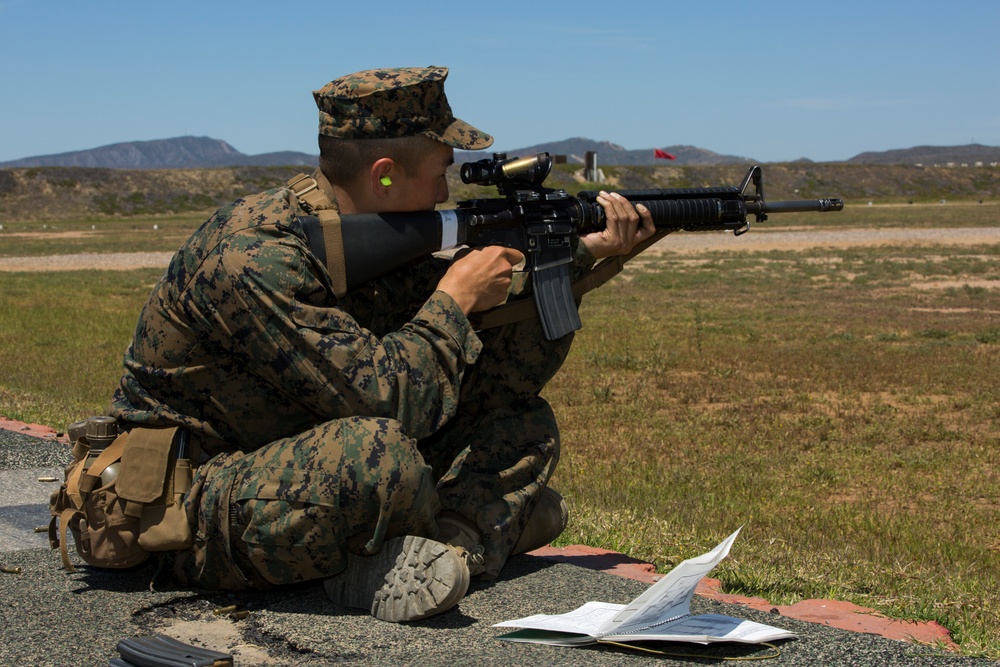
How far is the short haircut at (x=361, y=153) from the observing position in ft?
12.5

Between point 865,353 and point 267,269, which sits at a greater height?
point 267,269

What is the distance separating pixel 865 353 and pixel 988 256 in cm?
1609

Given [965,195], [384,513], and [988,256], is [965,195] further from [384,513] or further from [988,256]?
[384,513]

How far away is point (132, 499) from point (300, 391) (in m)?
0.62

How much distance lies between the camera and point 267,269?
340cm

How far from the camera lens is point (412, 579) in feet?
11.4

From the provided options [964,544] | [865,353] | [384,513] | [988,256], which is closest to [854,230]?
[988,256]

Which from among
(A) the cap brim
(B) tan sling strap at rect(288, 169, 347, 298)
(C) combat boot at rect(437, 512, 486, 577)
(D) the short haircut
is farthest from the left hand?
(C) combat boot at rect(437, 512, 486, 577)

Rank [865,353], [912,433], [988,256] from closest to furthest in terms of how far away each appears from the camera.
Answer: [912,433] < [865,353] < [988,256]

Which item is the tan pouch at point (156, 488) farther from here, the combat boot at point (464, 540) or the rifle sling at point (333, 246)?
the combat boot at point (464, 540)

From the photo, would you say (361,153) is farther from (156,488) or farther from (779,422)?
(779,422)

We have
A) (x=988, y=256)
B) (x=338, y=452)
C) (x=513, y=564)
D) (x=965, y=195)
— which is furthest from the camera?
(x=965, y=195)

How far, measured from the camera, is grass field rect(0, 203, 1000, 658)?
4754mm

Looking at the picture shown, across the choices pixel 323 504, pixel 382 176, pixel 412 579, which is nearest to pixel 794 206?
pixel 382 176
